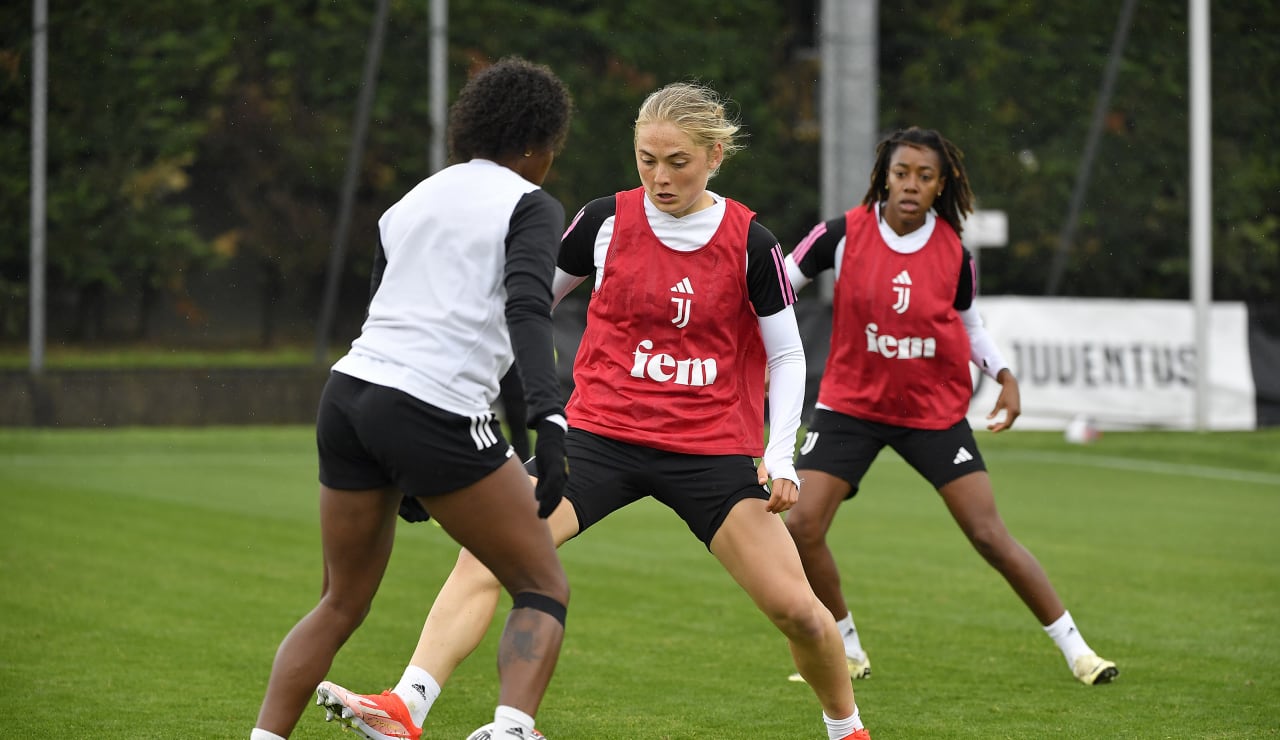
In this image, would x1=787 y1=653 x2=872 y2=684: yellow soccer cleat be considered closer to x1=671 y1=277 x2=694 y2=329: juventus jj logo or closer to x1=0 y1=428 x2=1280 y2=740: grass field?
x1=0 y1=428 x2=1280 y2=740: grass field

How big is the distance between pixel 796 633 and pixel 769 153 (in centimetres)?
1653

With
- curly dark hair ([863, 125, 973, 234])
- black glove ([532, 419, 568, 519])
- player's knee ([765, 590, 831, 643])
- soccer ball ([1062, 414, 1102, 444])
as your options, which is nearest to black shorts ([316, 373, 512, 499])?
black glove ([532, 419, 568, 519])

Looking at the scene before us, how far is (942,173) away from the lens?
21.5 feet

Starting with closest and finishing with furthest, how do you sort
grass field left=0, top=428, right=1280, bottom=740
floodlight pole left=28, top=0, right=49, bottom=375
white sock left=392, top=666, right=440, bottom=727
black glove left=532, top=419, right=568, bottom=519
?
black glove left=532, top=419, right=568, bottom=519 < white sock left=392, top=666, right=440, bottom=727 < grass field left=0, top=428, right=1280, bottom=740 < floodlight pole left=28, top=0, right=49, bottom=375

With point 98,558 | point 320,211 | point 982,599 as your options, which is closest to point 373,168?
point 320,211

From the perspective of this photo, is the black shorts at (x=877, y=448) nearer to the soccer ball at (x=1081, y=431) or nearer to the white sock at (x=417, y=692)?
the white sock at (x=417, y=692)

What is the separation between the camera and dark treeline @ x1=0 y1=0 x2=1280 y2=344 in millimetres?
19016

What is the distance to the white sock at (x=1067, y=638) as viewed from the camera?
6418 millimetres

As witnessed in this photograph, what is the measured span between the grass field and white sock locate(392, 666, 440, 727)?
0.87m

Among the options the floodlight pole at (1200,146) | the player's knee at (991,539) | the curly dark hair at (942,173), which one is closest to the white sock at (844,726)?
the player's knee at (991,539)

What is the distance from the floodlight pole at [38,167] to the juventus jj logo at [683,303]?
14.6 meters

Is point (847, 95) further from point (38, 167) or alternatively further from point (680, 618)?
point (680, 618)

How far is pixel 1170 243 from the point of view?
20125mm

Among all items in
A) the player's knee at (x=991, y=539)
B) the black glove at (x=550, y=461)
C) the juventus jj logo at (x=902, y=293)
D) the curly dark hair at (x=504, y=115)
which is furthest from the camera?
the juventus jj logo at (x=902, y=293)
